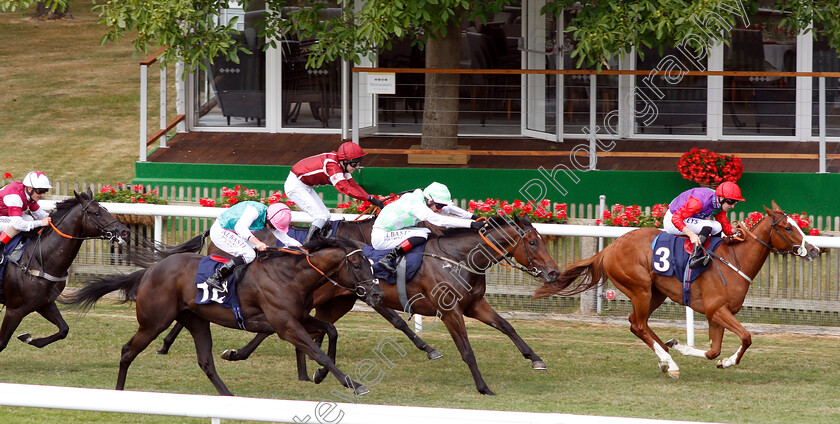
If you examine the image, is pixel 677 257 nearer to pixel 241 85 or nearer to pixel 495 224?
pixel 495 224

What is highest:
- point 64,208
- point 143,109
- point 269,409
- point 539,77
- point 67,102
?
point 539,77

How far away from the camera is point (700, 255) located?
8492 mm

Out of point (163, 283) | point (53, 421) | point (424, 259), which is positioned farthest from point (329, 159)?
point (53, 421)

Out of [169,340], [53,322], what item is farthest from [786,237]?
[53,322]

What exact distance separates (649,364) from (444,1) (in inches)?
178

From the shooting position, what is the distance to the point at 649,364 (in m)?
8.80

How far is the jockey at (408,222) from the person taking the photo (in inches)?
329

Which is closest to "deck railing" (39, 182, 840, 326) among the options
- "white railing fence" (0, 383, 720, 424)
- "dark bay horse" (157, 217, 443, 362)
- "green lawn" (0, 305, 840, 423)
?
"green lawn" (0, 305, 840, 423)

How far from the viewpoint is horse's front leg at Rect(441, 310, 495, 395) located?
776cm

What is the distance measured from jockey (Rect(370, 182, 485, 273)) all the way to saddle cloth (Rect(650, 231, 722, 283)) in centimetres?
152

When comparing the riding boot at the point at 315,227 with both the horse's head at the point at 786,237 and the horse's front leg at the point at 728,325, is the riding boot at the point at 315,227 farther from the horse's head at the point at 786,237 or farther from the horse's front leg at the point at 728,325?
the horse's head at the point at 786,237

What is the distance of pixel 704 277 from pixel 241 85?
29.8ft

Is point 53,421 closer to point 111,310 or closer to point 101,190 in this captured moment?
point 111,310

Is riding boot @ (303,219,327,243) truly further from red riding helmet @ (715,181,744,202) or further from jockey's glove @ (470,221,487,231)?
red riding helmet @ (715,181,744,202)
